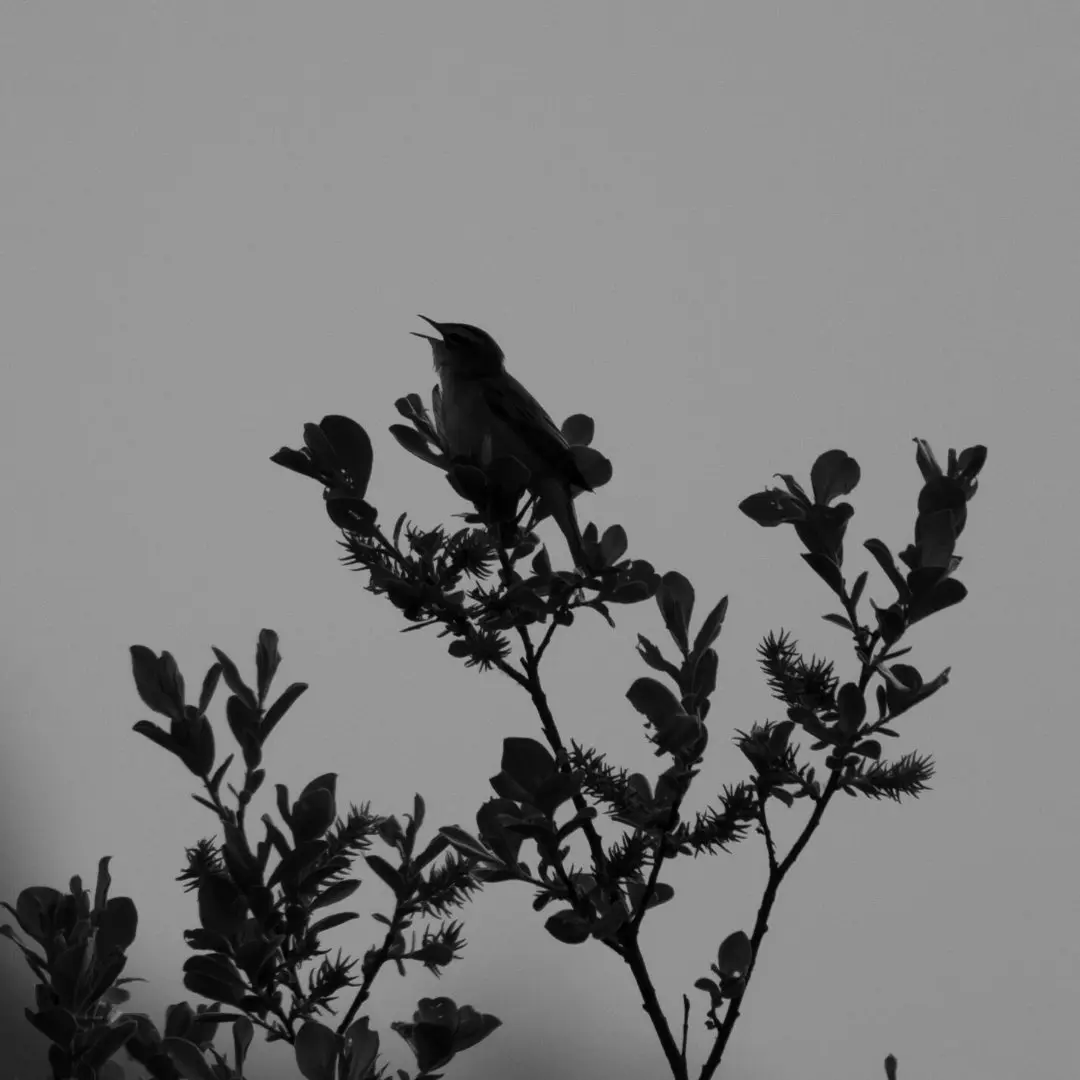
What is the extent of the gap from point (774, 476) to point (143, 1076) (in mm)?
1585

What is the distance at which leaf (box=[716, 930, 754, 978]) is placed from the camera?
7.59 feet

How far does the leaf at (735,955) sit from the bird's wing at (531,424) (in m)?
1.08

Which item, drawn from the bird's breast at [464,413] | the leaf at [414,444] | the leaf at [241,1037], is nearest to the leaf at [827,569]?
the leaf at [414,444]

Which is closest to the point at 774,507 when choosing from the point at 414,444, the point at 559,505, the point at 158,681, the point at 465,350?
the point at 559,505

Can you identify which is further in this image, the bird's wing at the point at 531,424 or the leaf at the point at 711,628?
the bird's wing at the point at 531,424

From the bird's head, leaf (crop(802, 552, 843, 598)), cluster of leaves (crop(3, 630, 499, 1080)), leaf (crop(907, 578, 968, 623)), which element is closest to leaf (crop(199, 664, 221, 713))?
cluster of leaves (crop(3, 630, 499, 1080))

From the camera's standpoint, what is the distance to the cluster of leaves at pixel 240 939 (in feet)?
6.59

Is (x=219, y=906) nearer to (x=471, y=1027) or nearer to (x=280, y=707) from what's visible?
(x=280, y=707)

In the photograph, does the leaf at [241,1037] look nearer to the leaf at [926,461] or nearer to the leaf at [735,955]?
the leaf at [735,955]

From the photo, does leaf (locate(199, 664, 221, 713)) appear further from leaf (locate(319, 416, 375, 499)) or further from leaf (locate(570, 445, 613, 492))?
leaf (locate(570, 445, 613, 492))

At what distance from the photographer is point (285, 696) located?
88.1 inches

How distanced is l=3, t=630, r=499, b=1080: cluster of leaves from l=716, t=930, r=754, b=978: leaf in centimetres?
47

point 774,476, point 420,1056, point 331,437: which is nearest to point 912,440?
point 774,476

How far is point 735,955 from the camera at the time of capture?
2.33m
